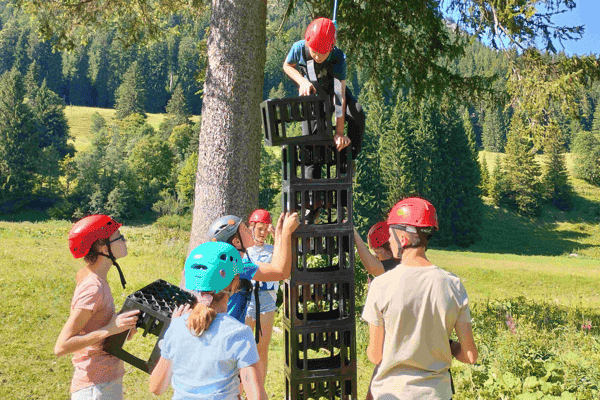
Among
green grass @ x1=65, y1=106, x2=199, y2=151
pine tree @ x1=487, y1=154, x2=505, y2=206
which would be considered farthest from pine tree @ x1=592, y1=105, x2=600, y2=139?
green grass @ x1=65, y1=106, x2=199, y2=151

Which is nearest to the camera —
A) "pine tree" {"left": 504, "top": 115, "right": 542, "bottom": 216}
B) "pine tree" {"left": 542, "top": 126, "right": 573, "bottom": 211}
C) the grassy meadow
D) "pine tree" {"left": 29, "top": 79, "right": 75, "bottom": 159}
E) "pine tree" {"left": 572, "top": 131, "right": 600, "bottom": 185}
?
the grassy meadow

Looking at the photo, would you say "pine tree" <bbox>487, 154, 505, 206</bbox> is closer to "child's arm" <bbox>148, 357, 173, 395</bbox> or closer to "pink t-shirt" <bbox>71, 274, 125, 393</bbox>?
"pink t-shirt" <bbox>71, 274, 125, 393</bbox>

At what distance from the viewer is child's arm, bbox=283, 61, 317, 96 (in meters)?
4.00

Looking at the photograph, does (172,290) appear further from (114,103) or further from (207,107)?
(114,103)

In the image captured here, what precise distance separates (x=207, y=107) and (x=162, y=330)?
211 inches

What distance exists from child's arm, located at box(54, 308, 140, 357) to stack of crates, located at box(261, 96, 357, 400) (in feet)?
4.41

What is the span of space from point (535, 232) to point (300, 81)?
83842mm

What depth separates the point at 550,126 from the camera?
8555mm

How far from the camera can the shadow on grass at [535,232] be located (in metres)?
69.9

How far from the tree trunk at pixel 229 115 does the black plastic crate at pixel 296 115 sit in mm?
3975

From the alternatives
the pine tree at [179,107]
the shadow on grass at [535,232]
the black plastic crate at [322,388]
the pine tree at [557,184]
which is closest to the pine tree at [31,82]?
the pine tree at [179,107]

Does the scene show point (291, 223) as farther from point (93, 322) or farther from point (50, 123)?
point (50, 123)

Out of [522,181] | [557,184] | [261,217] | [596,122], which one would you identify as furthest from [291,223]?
[596,122]

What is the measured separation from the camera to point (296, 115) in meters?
3.91
